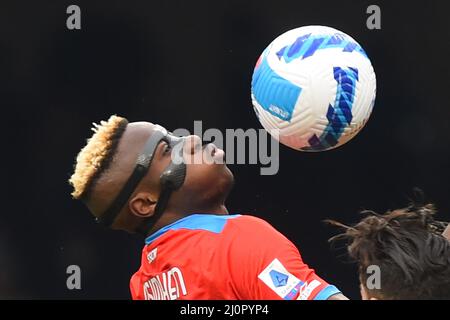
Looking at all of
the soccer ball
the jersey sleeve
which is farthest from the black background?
the jersey sleeve

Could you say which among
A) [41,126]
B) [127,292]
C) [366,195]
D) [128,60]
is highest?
[128,60]

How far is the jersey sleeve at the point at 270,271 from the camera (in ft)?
13.1

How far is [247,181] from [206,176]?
3.22m

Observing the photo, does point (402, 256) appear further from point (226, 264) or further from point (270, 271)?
point (226, 264)

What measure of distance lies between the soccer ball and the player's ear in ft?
2.39

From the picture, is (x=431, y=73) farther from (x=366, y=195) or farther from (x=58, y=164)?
(x=58, y=164)

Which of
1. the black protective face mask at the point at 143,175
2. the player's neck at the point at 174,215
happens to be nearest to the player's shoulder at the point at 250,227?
the player's neck at the point at 174,215

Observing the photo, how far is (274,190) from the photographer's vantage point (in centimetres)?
771

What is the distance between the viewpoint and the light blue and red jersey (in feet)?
13.2

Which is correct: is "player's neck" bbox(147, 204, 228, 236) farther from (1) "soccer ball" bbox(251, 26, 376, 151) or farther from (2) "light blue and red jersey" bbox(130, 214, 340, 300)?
(1) "soccer ball" bbox(251, 26, 376, 151)

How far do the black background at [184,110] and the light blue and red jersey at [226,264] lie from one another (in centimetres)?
323

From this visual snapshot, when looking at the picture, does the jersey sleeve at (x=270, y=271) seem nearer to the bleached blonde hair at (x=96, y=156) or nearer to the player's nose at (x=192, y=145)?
the player's nose at (x=192, y=145)

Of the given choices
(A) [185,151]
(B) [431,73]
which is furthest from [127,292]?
(A) [185,151]

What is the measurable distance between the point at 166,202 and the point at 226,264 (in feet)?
1.76
